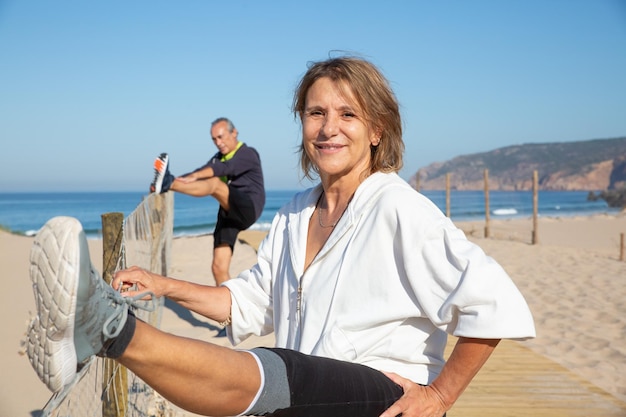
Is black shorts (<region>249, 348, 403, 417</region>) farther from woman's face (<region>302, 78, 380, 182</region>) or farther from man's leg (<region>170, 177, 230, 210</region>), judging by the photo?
man's leg (<region>170, 177, 230, 210</region>)

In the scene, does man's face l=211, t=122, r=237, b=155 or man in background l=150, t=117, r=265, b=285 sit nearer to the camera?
man in background l=150, t=117, r=265, b=285

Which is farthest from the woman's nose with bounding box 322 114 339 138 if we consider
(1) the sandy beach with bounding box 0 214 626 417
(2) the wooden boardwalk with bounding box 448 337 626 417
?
(1) the sandy beach with bounding box 0 214 626 417

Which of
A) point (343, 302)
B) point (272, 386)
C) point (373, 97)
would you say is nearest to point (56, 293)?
point (272, 386)

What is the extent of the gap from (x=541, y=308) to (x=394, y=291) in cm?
624

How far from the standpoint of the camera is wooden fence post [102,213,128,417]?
3242 mm

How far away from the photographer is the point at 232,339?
2.46 metres

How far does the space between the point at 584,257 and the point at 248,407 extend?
12469 mm

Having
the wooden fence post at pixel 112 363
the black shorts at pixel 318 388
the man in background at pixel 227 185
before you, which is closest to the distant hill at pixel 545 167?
the man in background at pixel 227 185

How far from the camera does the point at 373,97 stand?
2223 mm

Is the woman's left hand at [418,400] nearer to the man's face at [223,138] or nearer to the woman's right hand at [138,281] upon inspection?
the woman's right hand at [138,281]

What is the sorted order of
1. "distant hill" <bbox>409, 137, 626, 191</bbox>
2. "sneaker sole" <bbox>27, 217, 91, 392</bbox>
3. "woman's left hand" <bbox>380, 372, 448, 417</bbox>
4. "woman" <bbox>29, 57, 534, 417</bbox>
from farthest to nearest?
"distant hill" <bbox>409, 137, 626, 191</bbox>
"woman's left hand" <bbox>380, 372, 448, 417</bbox>
"woman" <bbox>29, 57, 534, 417</bbox>
"sneaker sole" <bbox>27, 217, 91, 392</bbox>

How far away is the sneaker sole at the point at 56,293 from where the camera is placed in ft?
4.58

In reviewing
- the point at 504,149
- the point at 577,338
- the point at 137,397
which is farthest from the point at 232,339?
the point at 504,149

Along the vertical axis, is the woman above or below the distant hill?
above
